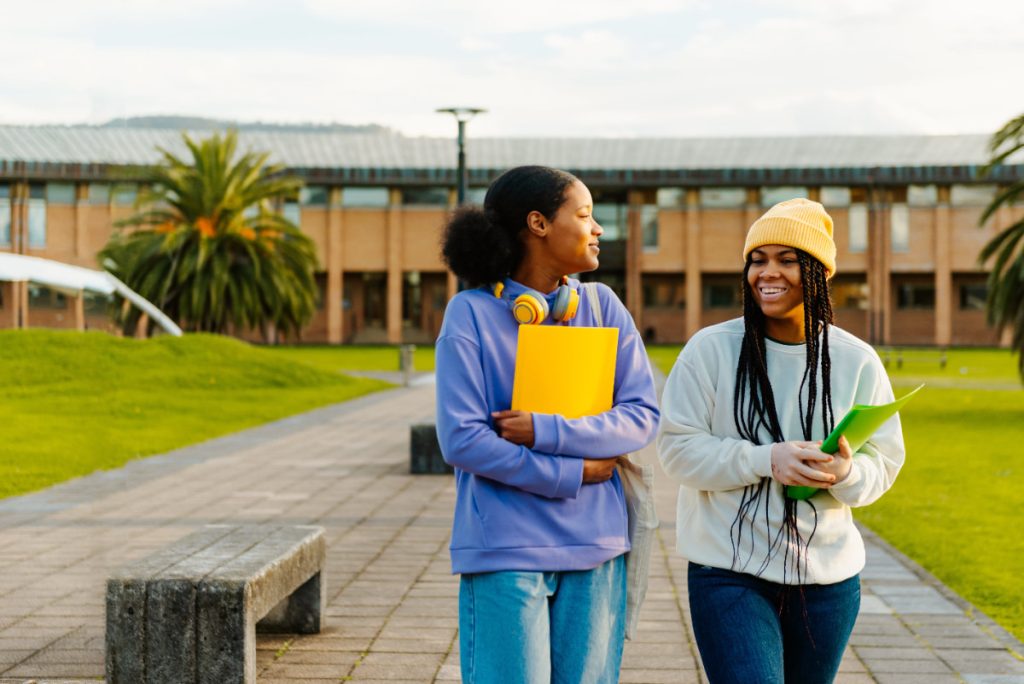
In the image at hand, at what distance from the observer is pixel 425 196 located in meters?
64.1

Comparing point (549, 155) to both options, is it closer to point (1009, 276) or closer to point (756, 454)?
point (1009, 276)

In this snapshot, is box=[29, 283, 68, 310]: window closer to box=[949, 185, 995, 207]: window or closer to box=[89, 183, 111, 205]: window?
box=[89, 183, 111, 205]: window

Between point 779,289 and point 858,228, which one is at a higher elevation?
point 858,228

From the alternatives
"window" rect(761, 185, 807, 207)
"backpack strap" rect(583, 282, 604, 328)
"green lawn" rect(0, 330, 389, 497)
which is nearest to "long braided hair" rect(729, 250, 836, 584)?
"backpack strap" rect(583, 282, 604, 328)

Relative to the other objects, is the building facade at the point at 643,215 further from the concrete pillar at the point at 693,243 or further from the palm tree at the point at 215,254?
the palm tree at the point at 215,254

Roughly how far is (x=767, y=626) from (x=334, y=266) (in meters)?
61.5

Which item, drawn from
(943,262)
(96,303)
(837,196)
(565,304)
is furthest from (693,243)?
(565,304)

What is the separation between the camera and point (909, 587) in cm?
741

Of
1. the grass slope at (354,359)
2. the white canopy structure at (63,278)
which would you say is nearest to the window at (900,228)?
the grass slope at (354,359)

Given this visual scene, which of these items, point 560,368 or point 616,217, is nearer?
point 560,368

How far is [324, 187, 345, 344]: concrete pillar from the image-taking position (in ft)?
209

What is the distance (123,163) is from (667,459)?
205 feet

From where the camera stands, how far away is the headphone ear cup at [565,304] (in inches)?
118

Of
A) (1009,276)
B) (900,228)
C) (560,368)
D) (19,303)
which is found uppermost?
(900,228)
